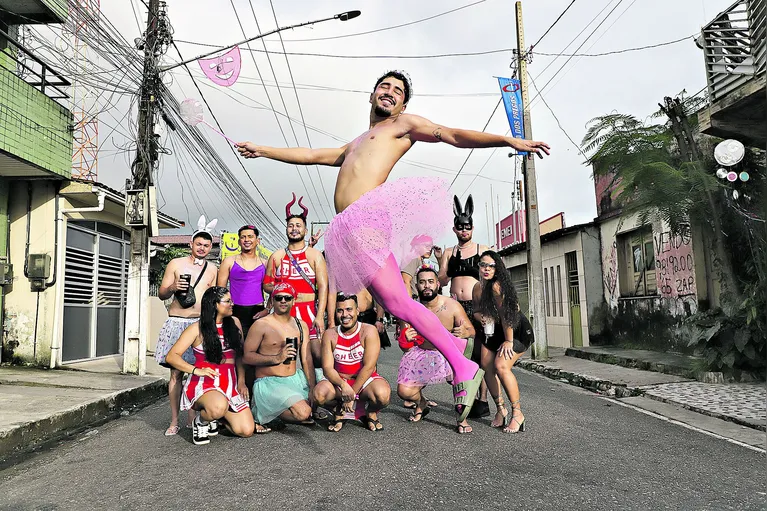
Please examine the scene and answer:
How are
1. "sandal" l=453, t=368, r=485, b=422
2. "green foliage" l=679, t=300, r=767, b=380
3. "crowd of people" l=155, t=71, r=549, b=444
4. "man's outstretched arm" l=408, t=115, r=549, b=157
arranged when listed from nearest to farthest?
"man's outstretched arm" l=408, t=115, r=549, b=157 < "crowd of people" l=155, t=71, r=549, b=444 < "sandal" l=453, t=368, r=485, b=422 < "green foliage" l=679, t=300, r=767, b=380

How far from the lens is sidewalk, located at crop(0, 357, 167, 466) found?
203 inches

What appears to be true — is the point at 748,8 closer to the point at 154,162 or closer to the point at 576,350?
the point at 576,350

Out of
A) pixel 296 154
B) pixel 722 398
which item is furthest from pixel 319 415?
pixel 722 398

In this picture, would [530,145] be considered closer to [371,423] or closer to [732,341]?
[371,423]

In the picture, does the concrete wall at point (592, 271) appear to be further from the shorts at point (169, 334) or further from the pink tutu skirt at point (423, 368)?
the shorts at point (169, 334)

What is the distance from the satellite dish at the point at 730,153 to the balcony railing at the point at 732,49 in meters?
1.00

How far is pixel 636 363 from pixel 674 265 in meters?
2.41

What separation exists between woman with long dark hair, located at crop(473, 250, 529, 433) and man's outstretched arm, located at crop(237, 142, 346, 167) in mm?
1864

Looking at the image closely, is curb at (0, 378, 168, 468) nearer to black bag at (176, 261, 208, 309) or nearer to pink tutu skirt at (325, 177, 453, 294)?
black bag at (176, 261, 208, 309)

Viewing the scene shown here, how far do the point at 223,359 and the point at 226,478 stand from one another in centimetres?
146

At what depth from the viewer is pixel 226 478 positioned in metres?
3.53

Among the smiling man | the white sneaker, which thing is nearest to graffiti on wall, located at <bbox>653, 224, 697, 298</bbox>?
the smiling man

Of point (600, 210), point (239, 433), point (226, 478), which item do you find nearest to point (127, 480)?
point (226, 478)

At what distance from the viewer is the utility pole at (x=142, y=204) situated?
31.7 feet
